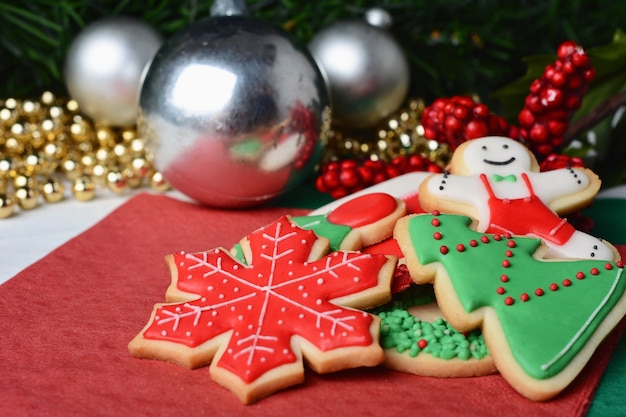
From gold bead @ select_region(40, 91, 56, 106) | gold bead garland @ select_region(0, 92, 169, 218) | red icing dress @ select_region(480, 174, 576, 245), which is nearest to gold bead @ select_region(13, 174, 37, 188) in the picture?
gold bead garland @ select_region(0, 92, 169, 218)

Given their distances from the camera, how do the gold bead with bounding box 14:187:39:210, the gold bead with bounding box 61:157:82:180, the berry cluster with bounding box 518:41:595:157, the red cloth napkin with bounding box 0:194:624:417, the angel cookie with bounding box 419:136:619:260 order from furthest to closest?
the gold bead with bounding box 61:157:82:180, the gold bead with bounding box 14:187:39:210, the berry cluster with bounding box 518:41:595:157, the angel cookie with bounding box 419:136:619:260, the red cloth napkin with bounding box 0:194:624:417

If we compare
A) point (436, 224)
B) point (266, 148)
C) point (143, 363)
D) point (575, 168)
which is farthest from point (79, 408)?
point (575, 168)

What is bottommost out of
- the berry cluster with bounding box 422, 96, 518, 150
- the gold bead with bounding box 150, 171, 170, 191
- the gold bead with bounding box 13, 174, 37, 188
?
the gold bead with bounding box 150, 171, 170, 191

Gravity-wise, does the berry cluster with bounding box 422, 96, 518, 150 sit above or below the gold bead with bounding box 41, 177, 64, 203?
above

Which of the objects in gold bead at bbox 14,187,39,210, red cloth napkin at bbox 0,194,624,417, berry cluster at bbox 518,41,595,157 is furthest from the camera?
gold bead at bbox 14,187,39,210

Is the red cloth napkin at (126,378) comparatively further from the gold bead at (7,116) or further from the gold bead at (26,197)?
the gold bead at (7,116)

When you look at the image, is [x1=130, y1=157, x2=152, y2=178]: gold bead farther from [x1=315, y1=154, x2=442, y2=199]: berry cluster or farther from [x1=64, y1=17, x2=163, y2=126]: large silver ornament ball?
[x1=315, y1=154, x2=442, y2=199]: berry cluster

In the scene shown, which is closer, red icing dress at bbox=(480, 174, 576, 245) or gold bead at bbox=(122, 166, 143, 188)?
red icing dress at bbox=(480, 174, 576, 245)
